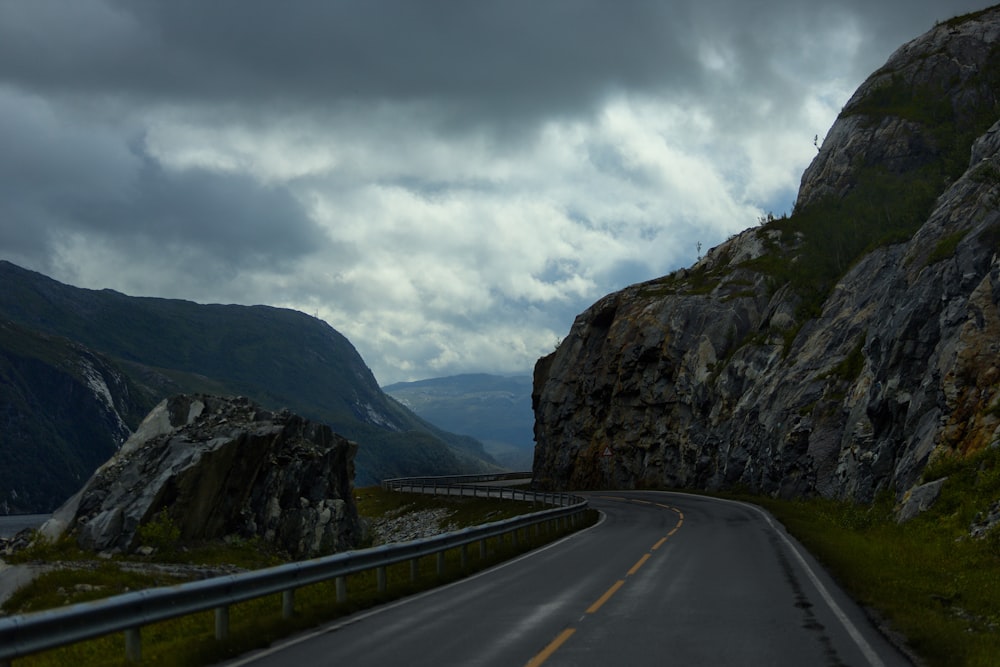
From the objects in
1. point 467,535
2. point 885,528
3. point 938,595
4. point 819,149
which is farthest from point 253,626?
point 819,149

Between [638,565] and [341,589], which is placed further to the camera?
[638,565]

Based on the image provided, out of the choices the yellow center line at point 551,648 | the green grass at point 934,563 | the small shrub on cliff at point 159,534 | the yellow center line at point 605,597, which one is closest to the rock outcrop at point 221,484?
the small shrub on cliff at point 159,534

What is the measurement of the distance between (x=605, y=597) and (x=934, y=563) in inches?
289

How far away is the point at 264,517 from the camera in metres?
31.5

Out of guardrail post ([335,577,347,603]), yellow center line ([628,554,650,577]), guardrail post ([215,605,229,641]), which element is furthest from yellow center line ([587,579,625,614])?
guardrail post ([215,605,229,641])

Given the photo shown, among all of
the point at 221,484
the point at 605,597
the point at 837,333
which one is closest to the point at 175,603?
the point at 605,597

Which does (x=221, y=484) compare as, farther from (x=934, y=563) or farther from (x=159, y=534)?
(x=934, y=563)

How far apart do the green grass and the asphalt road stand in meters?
0.53

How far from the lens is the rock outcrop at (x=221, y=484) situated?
27577 mm

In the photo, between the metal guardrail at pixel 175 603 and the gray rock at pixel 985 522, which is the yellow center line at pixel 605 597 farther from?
the gray rock at pixel 985 522

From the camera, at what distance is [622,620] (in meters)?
11.1

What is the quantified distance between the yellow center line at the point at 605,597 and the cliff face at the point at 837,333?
42.2ft

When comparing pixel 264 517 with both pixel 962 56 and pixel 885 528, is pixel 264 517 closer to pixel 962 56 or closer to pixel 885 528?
pixel 885 528

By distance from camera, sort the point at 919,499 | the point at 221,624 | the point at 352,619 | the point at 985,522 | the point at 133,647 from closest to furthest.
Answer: the point at 133,647
the point at 221,624
the point at 352,619
the point at 985,522
the point at 919,499
